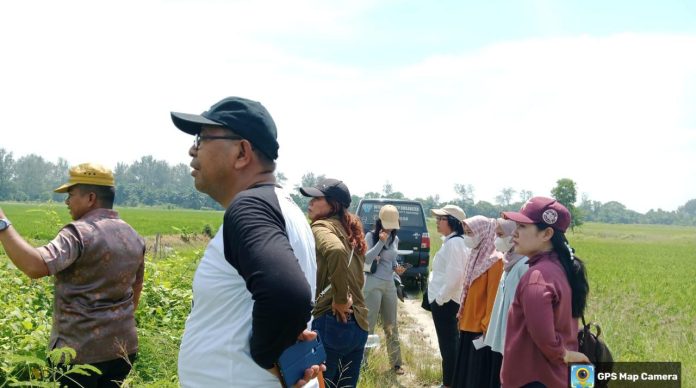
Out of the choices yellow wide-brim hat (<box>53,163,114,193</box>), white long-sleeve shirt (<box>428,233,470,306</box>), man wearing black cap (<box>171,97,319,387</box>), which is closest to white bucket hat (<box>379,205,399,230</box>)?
white long-sleeve shirt (<box>428,233,470,306</box>)

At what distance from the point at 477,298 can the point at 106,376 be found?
306cm

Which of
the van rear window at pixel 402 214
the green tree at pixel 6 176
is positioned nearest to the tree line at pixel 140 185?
the green tree at pixel 6 176

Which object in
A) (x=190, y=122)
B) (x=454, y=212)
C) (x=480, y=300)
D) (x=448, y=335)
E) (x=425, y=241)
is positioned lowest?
(x=448, y=335)

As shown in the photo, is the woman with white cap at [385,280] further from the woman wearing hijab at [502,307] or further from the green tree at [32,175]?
the green tree at [32,175]

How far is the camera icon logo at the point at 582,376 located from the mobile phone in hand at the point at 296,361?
6.97 feet

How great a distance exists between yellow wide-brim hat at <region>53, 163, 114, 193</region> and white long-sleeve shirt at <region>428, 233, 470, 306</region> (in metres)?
3.43

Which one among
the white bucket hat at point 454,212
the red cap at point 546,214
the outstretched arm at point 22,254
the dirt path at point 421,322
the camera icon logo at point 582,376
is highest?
the red cap at point 546,214

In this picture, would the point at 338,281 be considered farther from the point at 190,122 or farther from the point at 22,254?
the point at 190,122

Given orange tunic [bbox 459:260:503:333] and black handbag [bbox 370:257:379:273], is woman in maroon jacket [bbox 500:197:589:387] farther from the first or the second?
black handbag [bbox 370:257:379:273]

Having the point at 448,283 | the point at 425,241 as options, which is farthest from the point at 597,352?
the point at 425,241

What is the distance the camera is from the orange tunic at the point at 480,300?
15.4 ft

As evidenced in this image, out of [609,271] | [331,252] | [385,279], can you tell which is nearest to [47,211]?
[331,252]

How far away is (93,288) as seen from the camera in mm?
2779

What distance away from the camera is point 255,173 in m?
1.82
